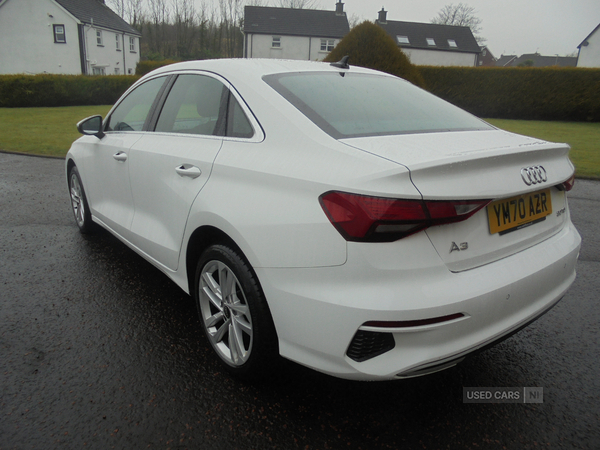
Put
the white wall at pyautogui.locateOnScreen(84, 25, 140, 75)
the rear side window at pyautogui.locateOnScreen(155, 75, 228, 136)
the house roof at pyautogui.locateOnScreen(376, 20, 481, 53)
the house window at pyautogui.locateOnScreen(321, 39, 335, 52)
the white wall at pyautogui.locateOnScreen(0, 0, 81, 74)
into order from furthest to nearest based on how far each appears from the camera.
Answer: the house roof at pyautogui.locateOnScreen(376, 20, 481, 53) → the house window at pyautogui.locateOnScreen(321, 39, 335, 52) → the white wall at pyautogui.locateOnScreen(84, 25, 140, 75) → the white wall at pyautogui.locateOnScreen(0, 0, 81, 74) → the rear side window at pyautogui.locateOnScreen(155, 75, 228, 136)

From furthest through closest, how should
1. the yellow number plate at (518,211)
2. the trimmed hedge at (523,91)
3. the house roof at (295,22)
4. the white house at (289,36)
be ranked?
the house roof at (295,22) → the white house at (289,36) → the trimmed hedge at (523,91) → the yellow number plate at (518,211)

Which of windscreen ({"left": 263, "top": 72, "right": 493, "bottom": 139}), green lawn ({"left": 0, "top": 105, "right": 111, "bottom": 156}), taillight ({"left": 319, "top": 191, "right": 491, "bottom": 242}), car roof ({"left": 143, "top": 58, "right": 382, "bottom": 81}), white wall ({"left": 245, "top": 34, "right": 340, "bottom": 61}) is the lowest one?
green lawn ({"left": 0, "top": 105, "right": 111, "bottom": 156})

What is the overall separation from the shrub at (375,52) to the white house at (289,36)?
3460 centimetres

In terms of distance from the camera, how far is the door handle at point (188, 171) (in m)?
2.61

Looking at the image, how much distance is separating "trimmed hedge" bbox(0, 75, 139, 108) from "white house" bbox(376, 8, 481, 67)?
34.4 m

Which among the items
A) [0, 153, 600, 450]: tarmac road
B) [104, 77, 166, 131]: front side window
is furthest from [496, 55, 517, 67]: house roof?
[0, 153, 600, 450]: tarmac road

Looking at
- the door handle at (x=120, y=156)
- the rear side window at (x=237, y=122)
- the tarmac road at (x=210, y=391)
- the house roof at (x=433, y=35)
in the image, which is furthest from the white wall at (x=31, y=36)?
the rear side window at (x=237, y=122)

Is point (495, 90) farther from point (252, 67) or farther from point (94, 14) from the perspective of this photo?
point (94, 14)

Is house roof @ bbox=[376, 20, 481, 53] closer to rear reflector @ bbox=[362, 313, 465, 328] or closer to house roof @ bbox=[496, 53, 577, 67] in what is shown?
house roof @ bbox=[496, 53, 577, 67]

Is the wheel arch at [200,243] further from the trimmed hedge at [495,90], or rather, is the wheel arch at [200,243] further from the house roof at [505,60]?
the house roof at [505,60]

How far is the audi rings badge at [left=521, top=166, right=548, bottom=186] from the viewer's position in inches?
82.5

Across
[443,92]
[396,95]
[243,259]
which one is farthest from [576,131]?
[243,259]

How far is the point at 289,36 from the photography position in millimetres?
50344

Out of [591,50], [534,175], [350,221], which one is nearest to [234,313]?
[350,221]
